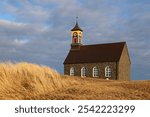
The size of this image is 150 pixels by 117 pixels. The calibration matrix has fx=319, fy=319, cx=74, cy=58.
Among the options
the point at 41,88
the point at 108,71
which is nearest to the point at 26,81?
the point at 41,88

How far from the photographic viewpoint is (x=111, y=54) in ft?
163

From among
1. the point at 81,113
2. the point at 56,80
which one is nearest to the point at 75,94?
the point at 56,80

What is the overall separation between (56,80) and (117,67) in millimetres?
35368

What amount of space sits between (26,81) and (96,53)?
4024 centimetres

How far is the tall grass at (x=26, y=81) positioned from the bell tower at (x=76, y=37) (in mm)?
42299

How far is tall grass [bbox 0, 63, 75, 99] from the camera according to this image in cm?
1095

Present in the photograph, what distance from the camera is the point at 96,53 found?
5178 centimetres

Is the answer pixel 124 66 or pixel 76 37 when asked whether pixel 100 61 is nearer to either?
pixel 124 66

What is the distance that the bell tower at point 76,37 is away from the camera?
56.4m

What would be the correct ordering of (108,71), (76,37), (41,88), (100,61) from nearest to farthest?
1. (41,88)
2. (108,71)
3. (100,61)
4. (76,37)

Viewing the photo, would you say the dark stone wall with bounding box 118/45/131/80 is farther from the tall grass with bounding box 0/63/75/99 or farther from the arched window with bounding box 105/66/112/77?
the tall grass with bounding box 0/63/75/99

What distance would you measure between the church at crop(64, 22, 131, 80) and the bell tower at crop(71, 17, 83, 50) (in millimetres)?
445

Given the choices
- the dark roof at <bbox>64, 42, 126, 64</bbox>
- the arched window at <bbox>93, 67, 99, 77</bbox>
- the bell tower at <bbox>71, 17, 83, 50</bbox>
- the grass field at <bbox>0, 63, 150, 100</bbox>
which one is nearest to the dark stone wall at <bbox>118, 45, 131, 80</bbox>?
the dark roof at <bbox>64, 42, 126, 64</bbox>

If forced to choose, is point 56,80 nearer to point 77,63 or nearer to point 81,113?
point 81,113
